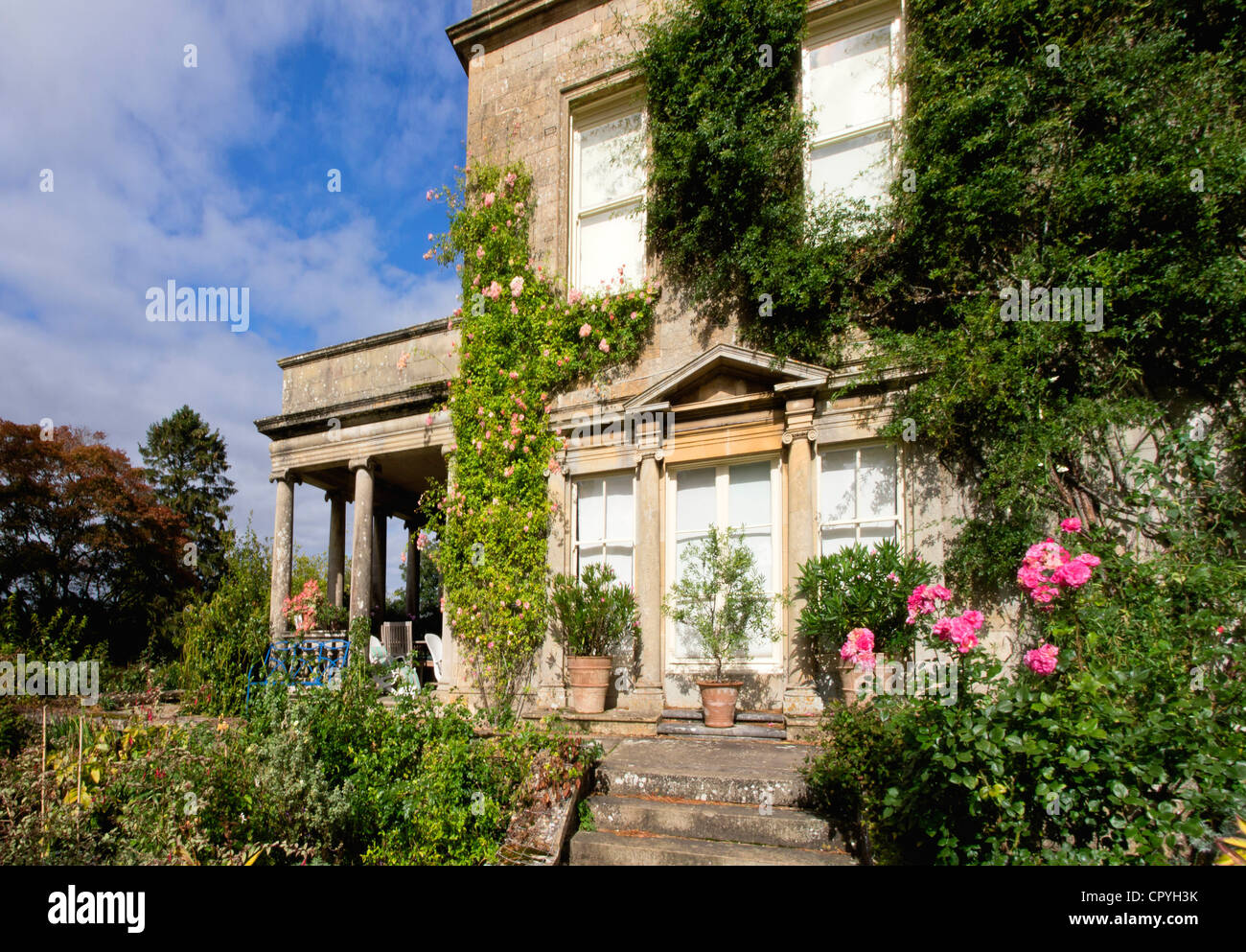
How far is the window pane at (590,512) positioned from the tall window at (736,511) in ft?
2.99

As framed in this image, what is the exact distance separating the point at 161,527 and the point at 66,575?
6.75ft

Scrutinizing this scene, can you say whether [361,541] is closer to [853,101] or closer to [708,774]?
[708,774]

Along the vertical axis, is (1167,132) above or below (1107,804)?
above

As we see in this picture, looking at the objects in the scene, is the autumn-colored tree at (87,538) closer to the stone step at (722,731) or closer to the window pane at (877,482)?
the stone step at (722,731)

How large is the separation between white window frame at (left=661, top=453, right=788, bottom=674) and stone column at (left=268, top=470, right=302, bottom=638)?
5.75 metres

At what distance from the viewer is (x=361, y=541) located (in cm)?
934

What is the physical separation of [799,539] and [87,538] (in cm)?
1592

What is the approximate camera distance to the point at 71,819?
12.6 feet

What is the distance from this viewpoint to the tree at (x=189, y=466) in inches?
1110

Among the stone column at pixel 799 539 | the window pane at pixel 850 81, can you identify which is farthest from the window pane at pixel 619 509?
the window pane at pixel 850 81

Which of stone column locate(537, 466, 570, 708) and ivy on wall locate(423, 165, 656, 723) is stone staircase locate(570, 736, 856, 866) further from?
ivy on wall locate(423, 165, 656, 723)

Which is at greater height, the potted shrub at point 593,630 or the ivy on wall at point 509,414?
the ivy on wall at point 509,414
